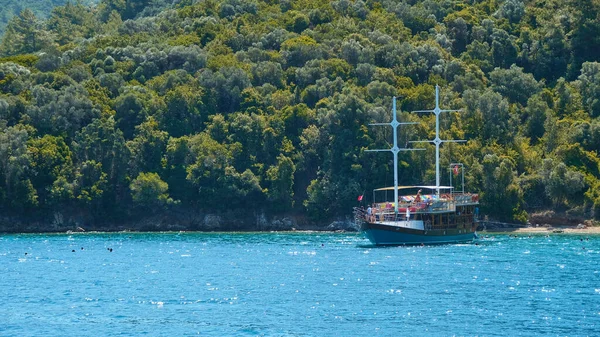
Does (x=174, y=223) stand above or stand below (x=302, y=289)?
above

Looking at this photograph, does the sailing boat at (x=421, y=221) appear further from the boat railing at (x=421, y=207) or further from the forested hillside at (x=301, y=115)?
the forested hillside at (x=301, y=115)

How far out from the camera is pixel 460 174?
128 meters

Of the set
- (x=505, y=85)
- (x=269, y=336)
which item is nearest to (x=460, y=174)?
(x=505, y=85)

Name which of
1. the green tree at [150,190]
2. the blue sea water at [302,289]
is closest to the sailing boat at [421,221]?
the blue sea water at [302,289]

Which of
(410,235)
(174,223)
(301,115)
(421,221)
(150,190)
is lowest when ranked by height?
(410,235)

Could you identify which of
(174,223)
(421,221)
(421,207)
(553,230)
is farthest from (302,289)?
(174,223)

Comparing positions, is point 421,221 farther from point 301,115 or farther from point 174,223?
point 174,223

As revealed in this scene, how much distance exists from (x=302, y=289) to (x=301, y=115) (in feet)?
227

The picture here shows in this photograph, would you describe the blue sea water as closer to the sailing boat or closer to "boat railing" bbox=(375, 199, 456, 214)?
the sailing boat

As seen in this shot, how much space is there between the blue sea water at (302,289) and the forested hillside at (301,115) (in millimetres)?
22996

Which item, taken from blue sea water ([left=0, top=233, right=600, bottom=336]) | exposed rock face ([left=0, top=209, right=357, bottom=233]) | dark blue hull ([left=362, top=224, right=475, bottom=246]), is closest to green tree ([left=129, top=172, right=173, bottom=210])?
exposed rock face ([left=0, top=209, right=357, bottom=233])

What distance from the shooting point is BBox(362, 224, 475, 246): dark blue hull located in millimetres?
100688

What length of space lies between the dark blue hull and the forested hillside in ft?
67.2

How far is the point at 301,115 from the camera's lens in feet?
454
